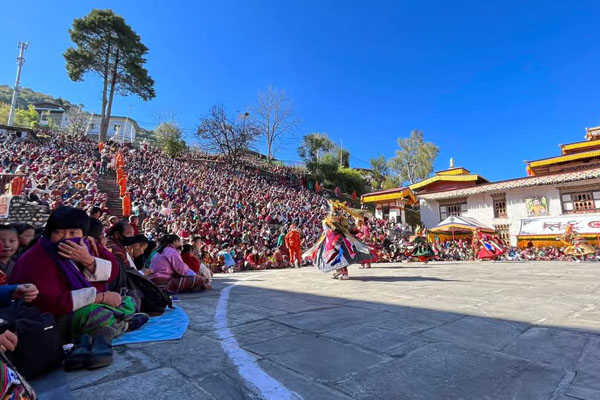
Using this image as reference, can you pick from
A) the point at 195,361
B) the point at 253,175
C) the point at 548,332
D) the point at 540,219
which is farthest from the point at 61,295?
the point at 253,175

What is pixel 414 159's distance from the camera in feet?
135

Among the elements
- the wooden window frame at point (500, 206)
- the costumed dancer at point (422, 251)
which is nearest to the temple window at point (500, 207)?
the wooden window frame at point (500, 206)

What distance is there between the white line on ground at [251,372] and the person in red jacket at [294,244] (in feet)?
32.0

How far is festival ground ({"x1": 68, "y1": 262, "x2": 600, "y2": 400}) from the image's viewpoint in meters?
1.55

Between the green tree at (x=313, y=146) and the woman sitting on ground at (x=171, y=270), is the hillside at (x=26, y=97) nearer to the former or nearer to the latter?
the green tree at (x=313, y=146)

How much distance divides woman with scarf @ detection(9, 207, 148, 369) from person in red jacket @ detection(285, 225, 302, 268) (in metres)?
10.2

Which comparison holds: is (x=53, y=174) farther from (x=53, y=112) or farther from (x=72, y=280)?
(x=53, y=112)

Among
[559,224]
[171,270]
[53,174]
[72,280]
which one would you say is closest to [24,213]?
[53,174]

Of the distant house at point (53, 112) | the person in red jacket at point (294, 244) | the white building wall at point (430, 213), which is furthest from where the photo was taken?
the distant house at point (53, 112)

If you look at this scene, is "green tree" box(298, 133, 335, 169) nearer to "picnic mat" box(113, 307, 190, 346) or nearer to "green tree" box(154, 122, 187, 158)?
"green tree" box(154, 122, 187, 158)

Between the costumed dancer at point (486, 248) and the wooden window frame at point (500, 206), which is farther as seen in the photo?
the wooden window frame at point (500, 206)

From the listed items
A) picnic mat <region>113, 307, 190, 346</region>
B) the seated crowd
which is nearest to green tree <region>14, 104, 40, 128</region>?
the seated crowd

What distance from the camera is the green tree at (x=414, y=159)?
131 ft

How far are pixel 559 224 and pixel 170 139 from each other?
3239 centimetres
